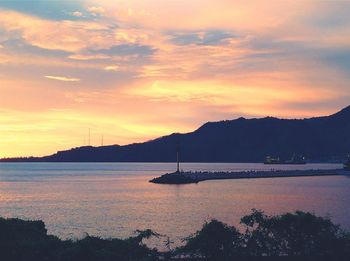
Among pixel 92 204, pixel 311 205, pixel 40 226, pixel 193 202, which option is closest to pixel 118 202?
pixel 92 204

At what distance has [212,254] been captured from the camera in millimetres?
27469

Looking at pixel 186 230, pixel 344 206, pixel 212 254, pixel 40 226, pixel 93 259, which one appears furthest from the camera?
pixel 344 206

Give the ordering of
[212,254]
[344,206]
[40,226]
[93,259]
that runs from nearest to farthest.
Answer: [93,259] < [212,254] < [40,226] < [344,206]

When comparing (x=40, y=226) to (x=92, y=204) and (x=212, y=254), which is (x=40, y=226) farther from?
(x=92, y=204)

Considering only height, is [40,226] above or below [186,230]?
above

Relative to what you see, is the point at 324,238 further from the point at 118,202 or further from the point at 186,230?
the point at 118,202

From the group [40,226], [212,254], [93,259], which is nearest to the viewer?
[93,259]

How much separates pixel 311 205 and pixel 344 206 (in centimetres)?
625

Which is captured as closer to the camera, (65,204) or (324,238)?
(324,238)

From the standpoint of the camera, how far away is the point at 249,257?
27.8 meters

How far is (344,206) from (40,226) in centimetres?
6738

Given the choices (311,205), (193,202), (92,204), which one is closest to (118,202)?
(92,204)

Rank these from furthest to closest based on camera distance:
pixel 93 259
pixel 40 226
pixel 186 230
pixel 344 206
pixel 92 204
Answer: pixel 92 204
pixel 344 206
pixel 186 230
pixel 40 226
pixel 93 259

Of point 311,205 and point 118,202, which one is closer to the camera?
point 311,205
